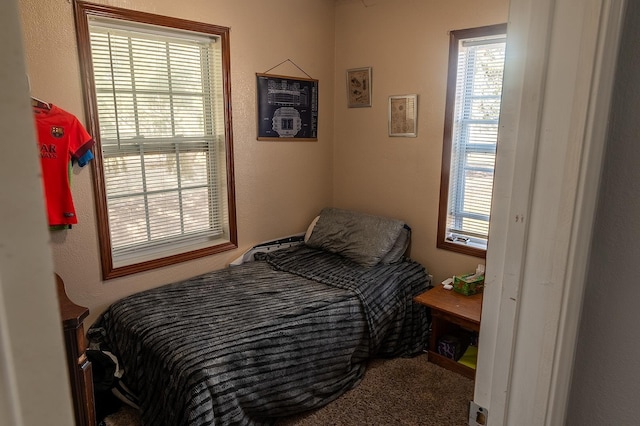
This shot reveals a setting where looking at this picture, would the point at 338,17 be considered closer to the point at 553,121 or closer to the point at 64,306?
the point at 64,306

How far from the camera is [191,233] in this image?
9.67ft

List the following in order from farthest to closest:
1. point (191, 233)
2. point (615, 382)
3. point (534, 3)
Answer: point (191, 233) → point (615, 382) → point (534, 3)

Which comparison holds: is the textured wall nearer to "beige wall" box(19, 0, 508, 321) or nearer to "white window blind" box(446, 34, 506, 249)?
"white window blind" box(446, 34, 506, 249)

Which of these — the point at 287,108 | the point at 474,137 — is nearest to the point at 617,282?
the point at 474,137

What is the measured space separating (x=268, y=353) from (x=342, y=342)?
508mm

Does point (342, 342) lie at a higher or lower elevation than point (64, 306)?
lower

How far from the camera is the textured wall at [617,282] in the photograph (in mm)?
688

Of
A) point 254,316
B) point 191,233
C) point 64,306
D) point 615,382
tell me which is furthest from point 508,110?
point 191,233

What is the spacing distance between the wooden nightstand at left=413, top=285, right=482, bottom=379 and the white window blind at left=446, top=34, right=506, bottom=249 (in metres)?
0.41

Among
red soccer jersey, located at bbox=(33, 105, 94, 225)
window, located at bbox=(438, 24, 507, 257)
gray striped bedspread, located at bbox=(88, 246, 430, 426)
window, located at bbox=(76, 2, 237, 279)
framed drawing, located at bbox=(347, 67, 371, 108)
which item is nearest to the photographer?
gray striped bedspread, located at bbox=(88, 246, 430, 426)

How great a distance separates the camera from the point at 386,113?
3277 millimetres

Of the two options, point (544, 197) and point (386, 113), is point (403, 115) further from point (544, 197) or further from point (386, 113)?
point (544, 197)

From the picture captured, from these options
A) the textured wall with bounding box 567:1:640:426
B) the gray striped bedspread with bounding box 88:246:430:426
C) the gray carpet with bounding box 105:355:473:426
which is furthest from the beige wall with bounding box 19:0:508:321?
the textured wall with bounding box 567:1:640:426

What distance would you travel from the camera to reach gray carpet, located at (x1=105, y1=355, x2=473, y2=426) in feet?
7.25
